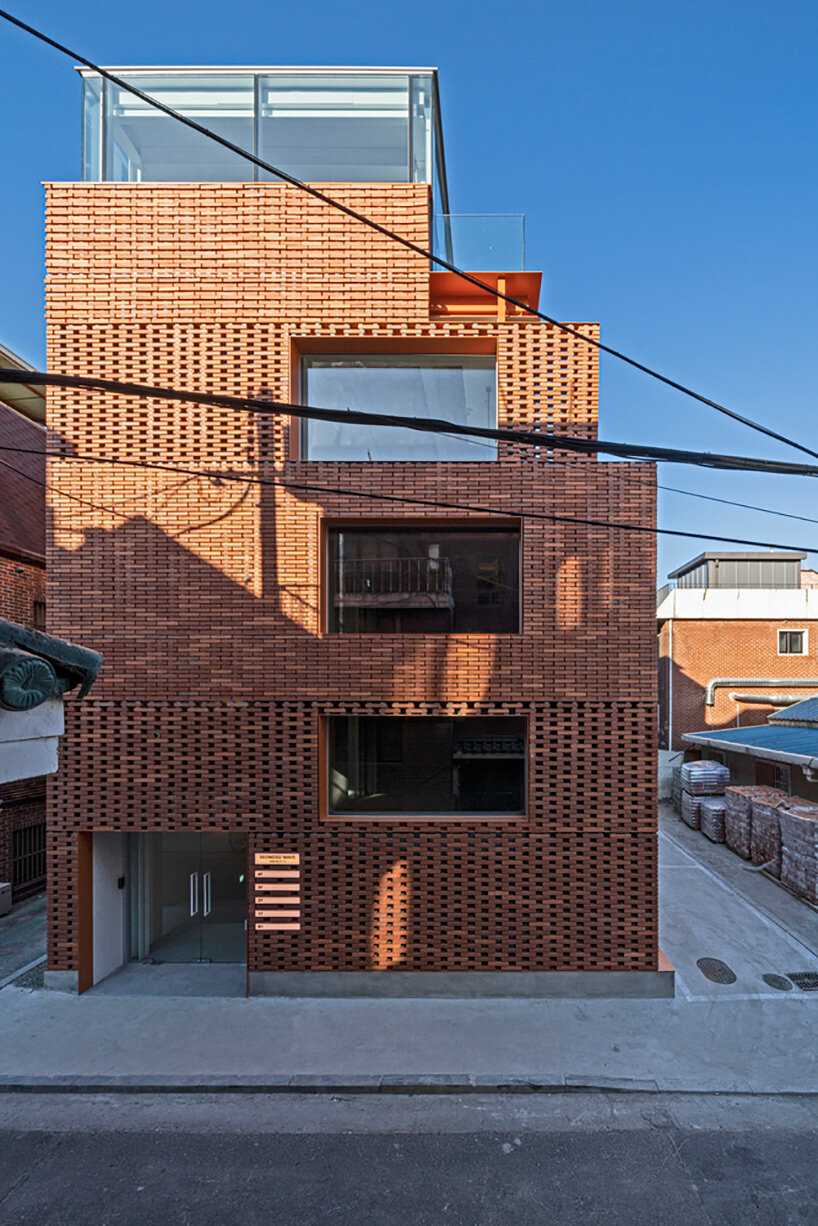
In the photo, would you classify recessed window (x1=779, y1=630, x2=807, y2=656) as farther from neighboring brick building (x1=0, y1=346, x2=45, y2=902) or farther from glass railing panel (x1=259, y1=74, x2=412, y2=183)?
neighboring brick building (x1=0, y1=346, x2=45, y2=902)

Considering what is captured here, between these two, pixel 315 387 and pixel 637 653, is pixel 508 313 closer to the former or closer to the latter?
pixel 315 387

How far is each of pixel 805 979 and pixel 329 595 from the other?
895cm

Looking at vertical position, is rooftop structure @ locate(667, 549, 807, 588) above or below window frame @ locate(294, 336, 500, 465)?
below

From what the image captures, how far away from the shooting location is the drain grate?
8281 mm

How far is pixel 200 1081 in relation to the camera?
638cm

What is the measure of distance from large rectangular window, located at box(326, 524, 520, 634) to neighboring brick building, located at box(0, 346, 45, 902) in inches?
277

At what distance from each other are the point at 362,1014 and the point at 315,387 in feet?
29.8

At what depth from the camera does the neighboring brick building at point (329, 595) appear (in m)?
8.30

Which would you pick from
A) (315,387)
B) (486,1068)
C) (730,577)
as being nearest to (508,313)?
(315,387)

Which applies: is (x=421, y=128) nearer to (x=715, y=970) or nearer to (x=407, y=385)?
(x=407, y=385)

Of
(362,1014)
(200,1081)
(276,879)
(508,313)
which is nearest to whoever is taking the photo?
(200,1081)

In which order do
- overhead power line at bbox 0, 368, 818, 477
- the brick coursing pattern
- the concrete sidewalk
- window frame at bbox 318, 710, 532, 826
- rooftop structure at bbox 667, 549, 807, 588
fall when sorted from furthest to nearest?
rooftop structure at bbox 667, 549, 807, 588 < the brick coursing pattern < window frame at bbox 318, 710, 532, 826 < the concrete sidewalk < overhead power line at bbox 0, 368, 818, 477

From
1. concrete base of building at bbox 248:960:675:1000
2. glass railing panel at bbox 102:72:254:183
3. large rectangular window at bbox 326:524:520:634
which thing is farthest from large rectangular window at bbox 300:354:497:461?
concrete base of building at bbox 248:960:675:1000

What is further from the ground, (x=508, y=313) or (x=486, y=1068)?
(x=508, y=313)
